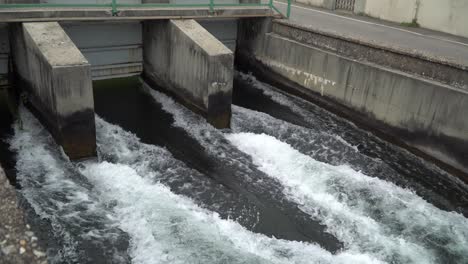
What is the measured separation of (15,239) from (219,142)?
7.37 meters

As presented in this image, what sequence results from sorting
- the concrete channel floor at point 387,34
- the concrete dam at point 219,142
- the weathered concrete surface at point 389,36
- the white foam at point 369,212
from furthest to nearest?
1. the concrete channel floor at point 387,34
2. the weathered concrete surface at point 389,36
3. the white foam at point 369,212
4. the concrete dam at point 219,142

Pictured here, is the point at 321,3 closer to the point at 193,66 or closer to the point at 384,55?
the point at 384,55

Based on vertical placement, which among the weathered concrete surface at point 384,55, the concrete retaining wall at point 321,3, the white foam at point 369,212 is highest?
the concrete retaining wall at point 321,3

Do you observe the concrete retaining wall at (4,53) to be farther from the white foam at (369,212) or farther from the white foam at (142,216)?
the white foam at (369,212)

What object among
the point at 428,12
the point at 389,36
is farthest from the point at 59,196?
the point at 428,12

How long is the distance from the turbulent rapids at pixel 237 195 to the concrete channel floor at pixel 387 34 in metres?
3.33

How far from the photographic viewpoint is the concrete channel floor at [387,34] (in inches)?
519

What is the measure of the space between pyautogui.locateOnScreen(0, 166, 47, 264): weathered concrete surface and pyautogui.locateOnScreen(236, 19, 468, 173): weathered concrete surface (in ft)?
31.6

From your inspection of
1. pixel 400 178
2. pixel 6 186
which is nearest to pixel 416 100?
pixel 400 178

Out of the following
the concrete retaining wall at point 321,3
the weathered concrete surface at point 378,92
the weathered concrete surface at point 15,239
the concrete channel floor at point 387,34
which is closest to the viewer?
the weathered concrete surface at point 15,239

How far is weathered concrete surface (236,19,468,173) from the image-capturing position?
33.8 feet

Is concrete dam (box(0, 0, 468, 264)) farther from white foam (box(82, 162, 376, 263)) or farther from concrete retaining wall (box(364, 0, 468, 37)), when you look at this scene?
concrete retaining wall (box(364, 0, 468, 37))

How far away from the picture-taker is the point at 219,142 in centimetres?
1136

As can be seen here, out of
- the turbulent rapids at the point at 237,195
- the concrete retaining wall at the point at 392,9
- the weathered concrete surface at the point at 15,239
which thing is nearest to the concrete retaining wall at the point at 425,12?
the concrete retaining wall at the point at 392,9
